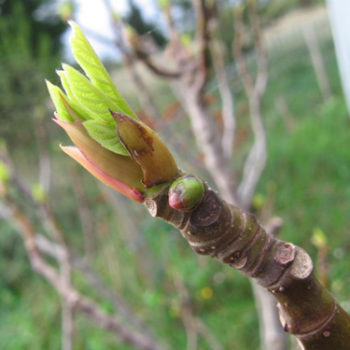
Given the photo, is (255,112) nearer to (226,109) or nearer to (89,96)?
(226,109)

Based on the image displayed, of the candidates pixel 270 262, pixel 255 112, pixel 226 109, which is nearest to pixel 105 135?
pixel 270 262

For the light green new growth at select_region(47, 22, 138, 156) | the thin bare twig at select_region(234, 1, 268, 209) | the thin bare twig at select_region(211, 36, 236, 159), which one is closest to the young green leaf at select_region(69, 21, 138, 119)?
the light green new growth at select_region(47, 22, 138, 156)

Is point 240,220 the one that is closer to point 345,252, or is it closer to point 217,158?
point 217,158

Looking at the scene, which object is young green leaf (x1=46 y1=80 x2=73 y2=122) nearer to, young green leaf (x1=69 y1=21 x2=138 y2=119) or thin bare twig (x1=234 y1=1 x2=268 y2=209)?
young green leaf (x1=69 y1=21 x2=138 y2=119)

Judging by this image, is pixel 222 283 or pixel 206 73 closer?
pixel 206 73

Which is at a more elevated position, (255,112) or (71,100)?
(71,100)

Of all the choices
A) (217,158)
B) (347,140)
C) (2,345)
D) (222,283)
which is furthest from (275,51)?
(217,158)
